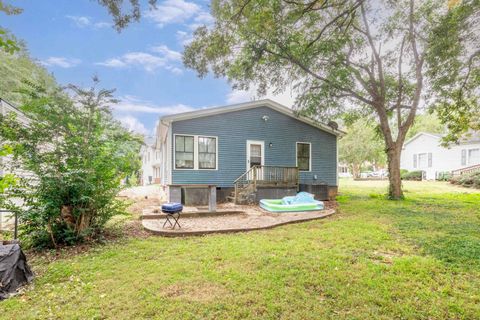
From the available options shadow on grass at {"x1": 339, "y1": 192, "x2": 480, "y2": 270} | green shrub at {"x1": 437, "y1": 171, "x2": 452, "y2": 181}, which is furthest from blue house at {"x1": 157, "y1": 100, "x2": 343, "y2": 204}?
green shrub at {"x1": 437, "y1": 171, "x2": 452, "y2": 181}

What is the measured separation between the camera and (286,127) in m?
12.6

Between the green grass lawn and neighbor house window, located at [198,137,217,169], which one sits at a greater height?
neighbor house window, located at [198,137,217,169]

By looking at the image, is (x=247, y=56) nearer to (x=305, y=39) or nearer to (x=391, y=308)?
(x=305, y=39)

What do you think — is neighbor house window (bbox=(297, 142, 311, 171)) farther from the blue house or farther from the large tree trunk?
the large tree trunk

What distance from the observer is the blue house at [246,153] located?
10.6m

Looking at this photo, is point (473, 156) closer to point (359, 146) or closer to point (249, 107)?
point (359, 146)

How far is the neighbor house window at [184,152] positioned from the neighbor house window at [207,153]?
0.35 m

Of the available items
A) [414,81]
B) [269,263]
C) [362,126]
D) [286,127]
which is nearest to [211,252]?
[269,263]

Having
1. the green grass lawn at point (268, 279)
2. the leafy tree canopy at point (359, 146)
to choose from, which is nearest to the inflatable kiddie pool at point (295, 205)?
the green grass lawn at point (268, 279)

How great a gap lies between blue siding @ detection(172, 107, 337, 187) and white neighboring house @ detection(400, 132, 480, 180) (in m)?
13.3

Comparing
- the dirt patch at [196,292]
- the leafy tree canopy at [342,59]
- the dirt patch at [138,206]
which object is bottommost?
the dirt patch at [138,206]

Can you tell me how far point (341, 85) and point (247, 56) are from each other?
4673 mm

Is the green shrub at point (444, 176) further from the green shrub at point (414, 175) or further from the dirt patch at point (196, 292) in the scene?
the dirt patch at point (196, 292)

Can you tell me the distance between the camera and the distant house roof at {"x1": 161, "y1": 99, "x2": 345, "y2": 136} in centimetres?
1041
